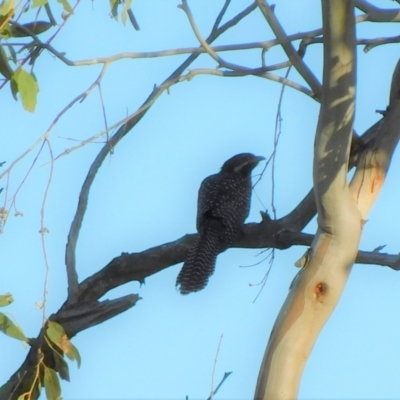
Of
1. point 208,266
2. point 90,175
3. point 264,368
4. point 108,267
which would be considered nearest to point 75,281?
point 108,267

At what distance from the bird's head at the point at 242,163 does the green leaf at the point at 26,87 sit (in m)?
5.94

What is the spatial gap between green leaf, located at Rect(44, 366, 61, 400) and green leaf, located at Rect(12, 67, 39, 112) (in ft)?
3.94

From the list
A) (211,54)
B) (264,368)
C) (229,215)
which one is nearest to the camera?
(264,368)

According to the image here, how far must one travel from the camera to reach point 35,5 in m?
3.87

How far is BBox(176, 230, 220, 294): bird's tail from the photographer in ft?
25.2

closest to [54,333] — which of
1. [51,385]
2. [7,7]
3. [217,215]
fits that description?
[51,385]

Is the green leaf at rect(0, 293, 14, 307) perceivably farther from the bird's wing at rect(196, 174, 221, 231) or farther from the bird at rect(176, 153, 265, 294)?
the bird's wing at rect(196, 174, 221, 231)

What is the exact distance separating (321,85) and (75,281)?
265 cm

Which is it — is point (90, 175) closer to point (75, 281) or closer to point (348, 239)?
point (75, 281)

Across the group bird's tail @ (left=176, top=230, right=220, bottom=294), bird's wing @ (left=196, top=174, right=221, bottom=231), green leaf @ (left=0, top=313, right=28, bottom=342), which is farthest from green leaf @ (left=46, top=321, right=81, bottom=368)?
bird's wing @ (left=196, top=174, right=221, bottom=231)

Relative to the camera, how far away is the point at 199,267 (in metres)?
7.73

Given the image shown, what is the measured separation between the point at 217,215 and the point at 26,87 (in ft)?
15.4

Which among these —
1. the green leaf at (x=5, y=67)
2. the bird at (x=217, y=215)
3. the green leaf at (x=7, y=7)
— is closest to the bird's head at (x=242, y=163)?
the bird at (x=217, y=215)

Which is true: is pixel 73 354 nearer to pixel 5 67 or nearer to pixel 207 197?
pixel 5 67
